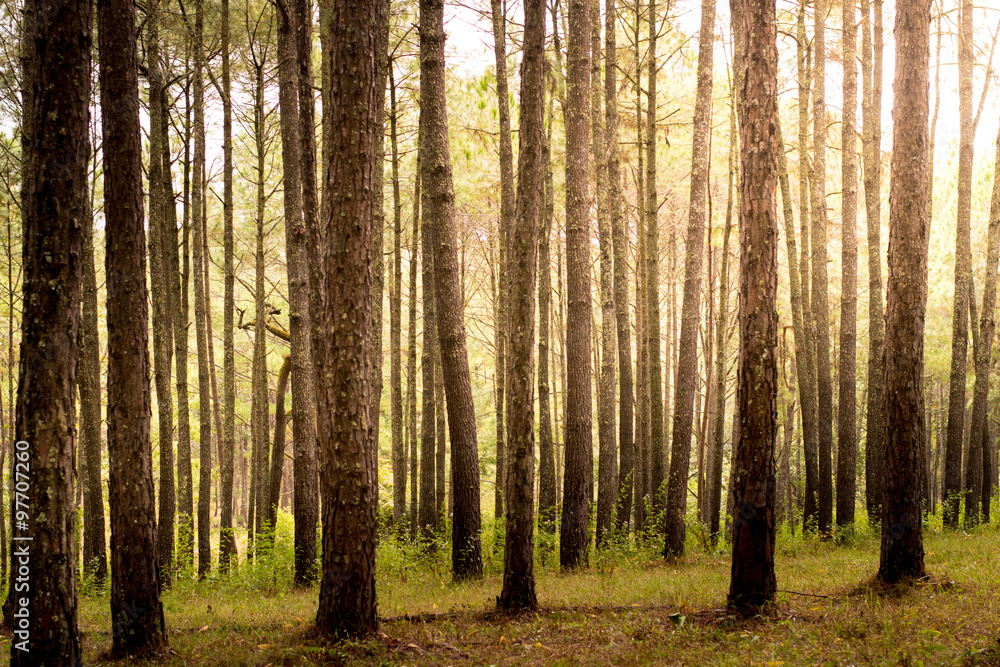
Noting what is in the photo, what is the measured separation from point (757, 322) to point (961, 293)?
888 cm

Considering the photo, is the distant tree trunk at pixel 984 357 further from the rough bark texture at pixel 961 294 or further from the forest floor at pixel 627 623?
the forest floor at pixel 627 623

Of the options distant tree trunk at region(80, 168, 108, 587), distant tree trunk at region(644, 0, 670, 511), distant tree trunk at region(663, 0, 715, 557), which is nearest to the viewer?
distant tree trunk at region(80, 168, 108, 587)

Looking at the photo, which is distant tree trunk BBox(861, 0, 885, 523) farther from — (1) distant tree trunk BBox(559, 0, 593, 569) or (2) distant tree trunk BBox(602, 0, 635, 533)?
(1) distant tree trunk BBox(559, 0, 593, 569)

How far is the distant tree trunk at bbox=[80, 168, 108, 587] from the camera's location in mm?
9440

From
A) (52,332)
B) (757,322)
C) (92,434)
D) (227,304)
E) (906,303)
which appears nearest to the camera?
(52,332)

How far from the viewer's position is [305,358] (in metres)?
8.99

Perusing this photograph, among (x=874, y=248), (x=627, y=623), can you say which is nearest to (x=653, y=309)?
(x=874, y=248)

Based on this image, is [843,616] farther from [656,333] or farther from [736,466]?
[656,333]

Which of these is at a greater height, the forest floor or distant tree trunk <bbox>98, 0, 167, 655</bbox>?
distant tree trunk <bbox>98, 0, 167, 655</bbox>

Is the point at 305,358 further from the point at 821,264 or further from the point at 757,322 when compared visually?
the point at 821,264

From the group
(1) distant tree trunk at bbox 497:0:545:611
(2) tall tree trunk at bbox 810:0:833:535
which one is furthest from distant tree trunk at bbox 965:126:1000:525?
(1) distant tree trunk at bbox 497:0:545:611

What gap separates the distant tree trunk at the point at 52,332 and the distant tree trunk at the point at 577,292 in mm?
5952

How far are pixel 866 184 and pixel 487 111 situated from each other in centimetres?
804

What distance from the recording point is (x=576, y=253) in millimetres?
9188
